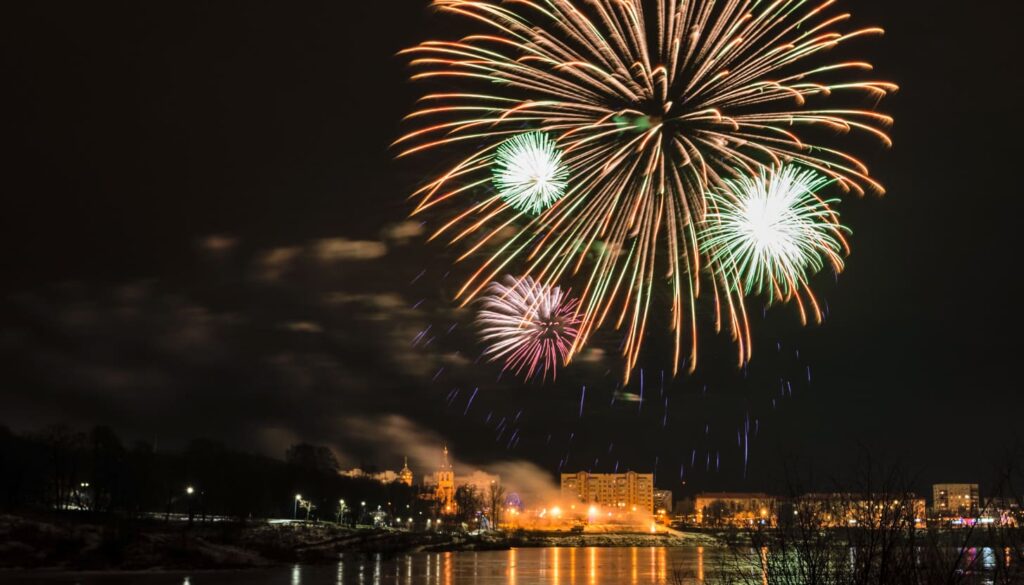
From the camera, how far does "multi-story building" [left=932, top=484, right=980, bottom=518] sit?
45.7 ft

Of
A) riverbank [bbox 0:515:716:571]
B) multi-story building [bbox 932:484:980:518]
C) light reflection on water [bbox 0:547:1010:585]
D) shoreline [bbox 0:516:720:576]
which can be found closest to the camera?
multi-story building [bbox 932:484:980:518]

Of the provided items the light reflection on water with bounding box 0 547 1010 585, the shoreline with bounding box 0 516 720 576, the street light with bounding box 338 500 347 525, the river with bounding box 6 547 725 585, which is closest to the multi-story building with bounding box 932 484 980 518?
the light reflection on water with bounding box 0 547 1010 585

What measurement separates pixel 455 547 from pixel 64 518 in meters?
46.3

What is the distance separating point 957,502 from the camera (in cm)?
2680

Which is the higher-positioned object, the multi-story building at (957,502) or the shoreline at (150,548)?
the multi-story building at (957,502)

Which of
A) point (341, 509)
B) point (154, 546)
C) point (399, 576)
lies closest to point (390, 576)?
point (399, 576)

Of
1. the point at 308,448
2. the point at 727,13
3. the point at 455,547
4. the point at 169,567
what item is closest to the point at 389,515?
the point at 308,448

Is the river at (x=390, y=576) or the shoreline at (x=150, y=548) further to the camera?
the shoreline at (x=150, y=548)

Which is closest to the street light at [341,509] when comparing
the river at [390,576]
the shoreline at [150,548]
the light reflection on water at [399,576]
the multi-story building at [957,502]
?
the shoreline at [150,548]

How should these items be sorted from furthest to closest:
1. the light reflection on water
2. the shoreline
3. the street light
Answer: the street light → the shoreline → the light reflection on water

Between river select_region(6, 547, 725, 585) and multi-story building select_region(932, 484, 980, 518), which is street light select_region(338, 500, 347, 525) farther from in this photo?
multi-story building select_region(932, 484, 980, 518)

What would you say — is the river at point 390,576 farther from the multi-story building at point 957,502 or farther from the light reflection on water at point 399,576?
the multi-story building at point 957,502

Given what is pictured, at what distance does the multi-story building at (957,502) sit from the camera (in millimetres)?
13941

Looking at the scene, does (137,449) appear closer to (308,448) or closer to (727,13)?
(308,448)
